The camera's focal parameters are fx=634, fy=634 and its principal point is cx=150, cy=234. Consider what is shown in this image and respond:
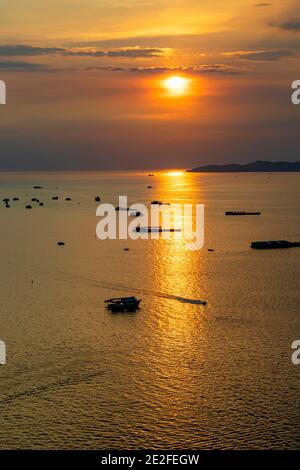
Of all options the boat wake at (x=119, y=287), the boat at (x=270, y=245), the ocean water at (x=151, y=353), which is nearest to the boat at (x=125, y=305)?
the ocean water at (x=151, y=353)

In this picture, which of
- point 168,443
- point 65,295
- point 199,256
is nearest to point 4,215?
point 199,256

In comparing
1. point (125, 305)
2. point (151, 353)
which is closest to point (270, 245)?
point (125, 305)

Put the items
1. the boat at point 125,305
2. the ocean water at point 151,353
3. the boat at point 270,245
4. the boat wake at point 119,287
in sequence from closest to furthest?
the ocean water at point 151,353 < the boat at point 125,305 < the boat wake at point 119,287 < the boat at point 270,245

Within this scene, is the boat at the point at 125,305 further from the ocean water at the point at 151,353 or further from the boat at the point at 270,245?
the boat at the point at 270,245

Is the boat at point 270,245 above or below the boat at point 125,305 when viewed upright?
above

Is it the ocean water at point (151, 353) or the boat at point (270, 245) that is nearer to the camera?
the ocean water at point (151, 353)

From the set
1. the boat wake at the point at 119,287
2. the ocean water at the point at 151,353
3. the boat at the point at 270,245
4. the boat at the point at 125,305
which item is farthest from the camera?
the boat at the point at 270,245

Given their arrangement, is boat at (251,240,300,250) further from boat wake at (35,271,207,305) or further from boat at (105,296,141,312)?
boat at (105,296,141,312)
